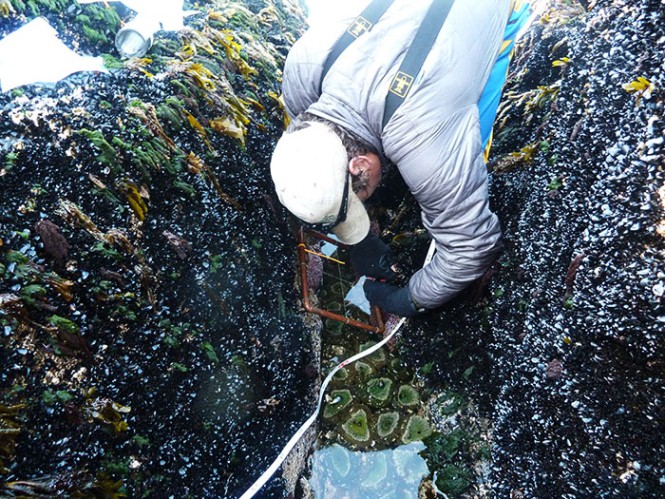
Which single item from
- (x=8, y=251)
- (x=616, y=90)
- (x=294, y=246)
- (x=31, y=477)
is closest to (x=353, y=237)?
(x=294, y=246)

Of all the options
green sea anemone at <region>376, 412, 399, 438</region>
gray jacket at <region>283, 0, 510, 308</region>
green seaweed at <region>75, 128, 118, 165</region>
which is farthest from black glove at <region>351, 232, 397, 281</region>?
green seaweed at <region>75, 128, 118, 165</region>

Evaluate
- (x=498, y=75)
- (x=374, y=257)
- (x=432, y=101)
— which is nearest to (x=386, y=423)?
(x=374, y=257)

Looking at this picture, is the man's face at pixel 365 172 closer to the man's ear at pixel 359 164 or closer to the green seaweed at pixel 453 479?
the man's ear at pixel 359 164

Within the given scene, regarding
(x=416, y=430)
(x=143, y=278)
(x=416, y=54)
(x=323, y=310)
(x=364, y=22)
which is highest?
(x=364, y=22)

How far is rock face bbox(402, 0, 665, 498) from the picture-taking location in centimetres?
191

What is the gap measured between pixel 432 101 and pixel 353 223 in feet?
3.57

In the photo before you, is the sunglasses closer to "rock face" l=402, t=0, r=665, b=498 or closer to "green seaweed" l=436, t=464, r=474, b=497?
"rock face" l=402, t=0, r=665, b=498

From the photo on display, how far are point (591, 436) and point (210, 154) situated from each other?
10.2 ft

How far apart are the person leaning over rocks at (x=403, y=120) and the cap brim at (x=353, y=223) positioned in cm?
7

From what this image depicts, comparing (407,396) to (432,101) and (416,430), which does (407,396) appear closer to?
(416,430)

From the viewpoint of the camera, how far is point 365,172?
268 cm

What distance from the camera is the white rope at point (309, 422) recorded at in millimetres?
2951

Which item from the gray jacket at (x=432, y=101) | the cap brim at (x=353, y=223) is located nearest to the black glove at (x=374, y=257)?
the cap brim at (x=353, y=223)

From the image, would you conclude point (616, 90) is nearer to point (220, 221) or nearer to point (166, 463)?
point (220, 221)
